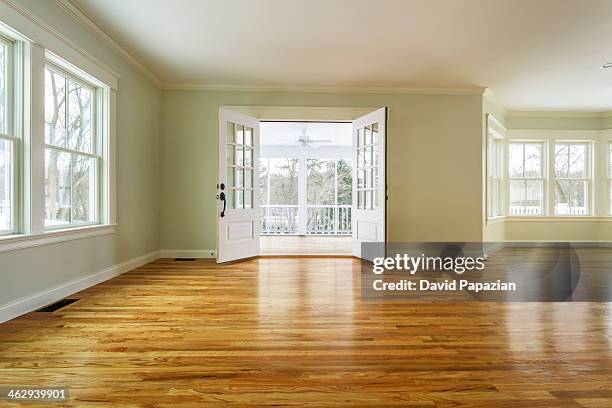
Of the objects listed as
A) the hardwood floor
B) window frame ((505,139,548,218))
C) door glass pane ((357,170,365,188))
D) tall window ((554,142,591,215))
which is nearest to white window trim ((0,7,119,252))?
the hardwood floor

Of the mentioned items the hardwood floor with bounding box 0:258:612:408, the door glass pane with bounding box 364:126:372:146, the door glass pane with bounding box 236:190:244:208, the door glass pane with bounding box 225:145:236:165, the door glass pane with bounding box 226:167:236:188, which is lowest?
the hardwood floor with bounding box 0:258:612:408

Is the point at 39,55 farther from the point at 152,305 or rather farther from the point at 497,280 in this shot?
the point at 497,280

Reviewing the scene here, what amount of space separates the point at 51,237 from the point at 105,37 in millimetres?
2210

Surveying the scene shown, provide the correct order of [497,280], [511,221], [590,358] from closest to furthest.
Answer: [590,358], [497,280], [511,221]

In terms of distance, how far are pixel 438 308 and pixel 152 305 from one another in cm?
242

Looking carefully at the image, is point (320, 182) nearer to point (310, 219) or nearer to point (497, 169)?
point (310, 219)

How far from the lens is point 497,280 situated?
4.08 metres

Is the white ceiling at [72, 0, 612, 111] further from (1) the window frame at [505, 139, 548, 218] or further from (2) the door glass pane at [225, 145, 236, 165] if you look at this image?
(1) the window frame at [505, 139, 548, 218]

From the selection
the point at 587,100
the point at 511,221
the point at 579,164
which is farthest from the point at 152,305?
the point at 579,164

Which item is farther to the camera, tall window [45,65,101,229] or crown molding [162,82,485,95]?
crown molding [162,82,485,95]

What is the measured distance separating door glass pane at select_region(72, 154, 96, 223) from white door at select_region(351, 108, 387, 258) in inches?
137

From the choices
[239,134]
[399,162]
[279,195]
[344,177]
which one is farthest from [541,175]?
[279,195]

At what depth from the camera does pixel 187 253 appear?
5.51m

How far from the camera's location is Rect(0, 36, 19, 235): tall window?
271 centimetres
